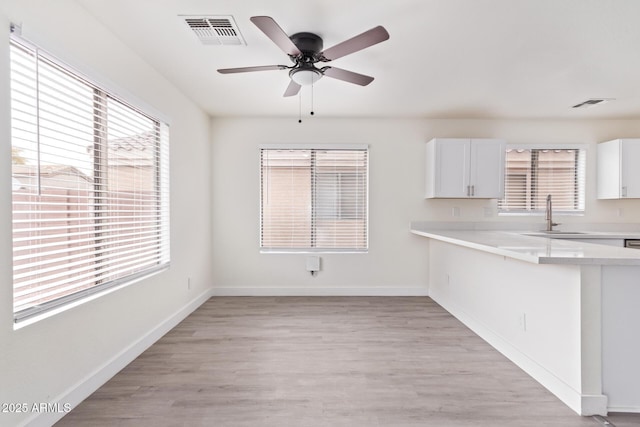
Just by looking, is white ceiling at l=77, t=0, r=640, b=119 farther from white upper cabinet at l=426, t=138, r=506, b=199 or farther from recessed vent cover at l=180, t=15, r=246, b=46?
white upper cabinet at l=426, t=138, r=506, b=199

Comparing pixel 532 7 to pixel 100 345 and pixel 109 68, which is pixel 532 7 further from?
pixel 100 345

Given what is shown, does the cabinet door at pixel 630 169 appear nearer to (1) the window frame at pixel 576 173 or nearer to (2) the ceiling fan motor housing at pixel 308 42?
(1) the window frame at pixel 576 173

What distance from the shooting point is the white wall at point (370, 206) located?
13.5 ft

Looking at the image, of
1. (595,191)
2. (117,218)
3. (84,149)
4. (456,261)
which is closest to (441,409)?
(456,261)

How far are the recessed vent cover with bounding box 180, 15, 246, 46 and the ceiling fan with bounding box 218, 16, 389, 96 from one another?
0.23m

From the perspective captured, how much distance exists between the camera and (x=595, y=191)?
4090mm

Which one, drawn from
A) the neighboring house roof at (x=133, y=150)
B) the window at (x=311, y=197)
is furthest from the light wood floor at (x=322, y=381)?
the neighboring house roof at (x=133, y=150)

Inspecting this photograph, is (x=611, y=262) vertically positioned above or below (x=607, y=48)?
below

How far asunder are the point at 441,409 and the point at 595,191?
3943mm

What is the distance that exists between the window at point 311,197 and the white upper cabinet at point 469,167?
933 millimetres

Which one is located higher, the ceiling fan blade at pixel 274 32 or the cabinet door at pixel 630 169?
the ceiling fan blade at pixel 274 32

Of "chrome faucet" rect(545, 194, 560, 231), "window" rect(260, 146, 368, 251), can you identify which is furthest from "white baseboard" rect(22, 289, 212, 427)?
"chrome faucet" rect(545, 194, 560, 231)

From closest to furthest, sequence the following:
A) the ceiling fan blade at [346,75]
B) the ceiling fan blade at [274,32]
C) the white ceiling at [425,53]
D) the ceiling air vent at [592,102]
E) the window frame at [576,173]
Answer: the ceiling fan blade at [274,32]
the white ceiling at [425,53]
the ceiling fan blade at [346,75]
the ceiling air vent at [592,102]
the window frame at [576,173]

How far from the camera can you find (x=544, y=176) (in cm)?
412
